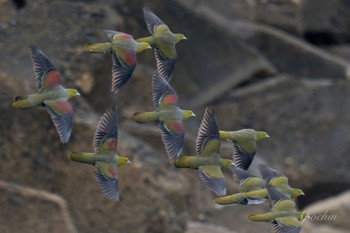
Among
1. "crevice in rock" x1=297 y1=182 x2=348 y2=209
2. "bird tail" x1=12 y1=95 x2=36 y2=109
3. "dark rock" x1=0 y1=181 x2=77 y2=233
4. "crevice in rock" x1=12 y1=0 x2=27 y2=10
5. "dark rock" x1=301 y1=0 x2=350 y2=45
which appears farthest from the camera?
"dark rock" x1=301 y1=0 x2=350 y2=45

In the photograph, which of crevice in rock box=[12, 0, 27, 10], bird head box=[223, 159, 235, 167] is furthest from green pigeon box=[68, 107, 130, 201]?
crevice in rock box=[12, 0, 27, 10]

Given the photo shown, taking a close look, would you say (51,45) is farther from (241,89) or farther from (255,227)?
(241,89)

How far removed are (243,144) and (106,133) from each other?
0.35 metres

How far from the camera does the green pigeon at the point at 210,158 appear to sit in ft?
7.89

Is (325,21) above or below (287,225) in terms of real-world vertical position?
below

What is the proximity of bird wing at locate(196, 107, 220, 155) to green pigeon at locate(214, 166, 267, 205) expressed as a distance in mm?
97

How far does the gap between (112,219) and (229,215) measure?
28.2 inches

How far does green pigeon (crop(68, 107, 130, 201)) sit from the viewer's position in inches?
93.4

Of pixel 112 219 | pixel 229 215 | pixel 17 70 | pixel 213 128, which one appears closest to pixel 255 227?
pixel 229 215

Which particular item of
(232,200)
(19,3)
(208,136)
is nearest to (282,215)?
(232,200)

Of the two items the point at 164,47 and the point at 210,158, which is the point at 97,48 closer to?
the point at 164,47

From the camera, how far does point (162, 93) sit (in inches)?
95.4

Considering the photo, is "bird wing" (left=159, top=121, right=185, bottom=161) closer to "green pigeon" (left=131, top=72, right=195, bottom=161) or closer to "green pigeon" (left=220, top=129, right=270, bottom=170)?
"green pigeon" (left=131, top=72, right=195, bottom=161)

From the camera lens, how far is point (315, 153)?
20.3 feet
